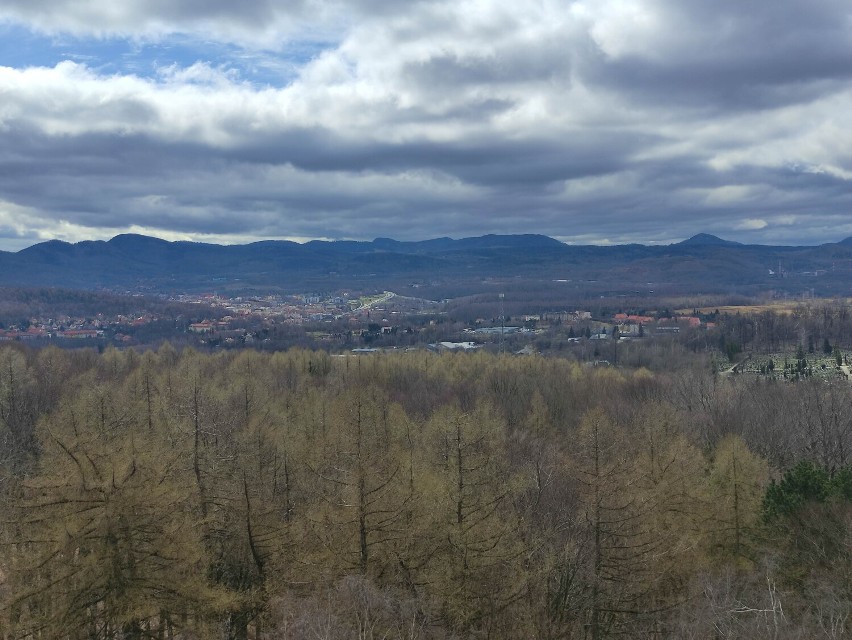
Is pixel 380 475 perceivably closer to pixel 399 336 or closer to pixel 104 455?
pixel 104 455

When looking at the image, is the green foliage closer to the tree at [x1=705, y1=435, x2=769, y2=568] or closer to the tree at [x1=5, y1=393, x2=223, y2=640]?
the tree at [x1=705, y1=435, x2=769, y2=568]

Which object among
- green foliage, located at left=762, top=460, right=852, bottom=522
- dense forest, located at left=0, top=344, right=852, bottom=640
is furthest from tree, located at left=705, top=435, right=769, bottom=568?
green foliage, located at left=762, top=460, right=852, bottom=522

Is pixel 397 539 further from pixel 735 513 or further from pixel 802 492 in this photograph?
pixel 802 492

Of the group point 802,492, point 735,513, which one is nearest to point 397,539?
point 735,513

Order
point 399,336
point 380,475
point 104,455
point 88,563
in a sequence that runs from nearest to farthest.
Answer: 1. point 88,563
2. point 104,455
3. point 380,475
4. point 399,336

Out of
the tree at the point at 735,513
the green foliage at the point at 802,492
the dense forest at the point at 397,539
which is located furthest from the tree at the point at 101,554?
the green foliage at the point at 802,492

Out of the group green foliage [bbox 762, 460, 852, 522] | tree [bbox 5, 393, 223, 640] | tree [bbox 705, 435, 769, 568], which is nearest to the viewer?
tree [bbox 5, 393, 223, 640]

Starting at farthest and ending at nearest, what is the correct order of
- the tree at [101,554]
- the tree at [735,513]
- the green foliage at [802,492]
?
1. the tree at [735,513]
2. the green foliage at [802,492]
3. the tree at [101,554]

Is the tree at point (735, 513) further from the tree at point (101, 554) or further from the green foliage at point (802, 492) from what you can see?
the tree at point (101, 554)

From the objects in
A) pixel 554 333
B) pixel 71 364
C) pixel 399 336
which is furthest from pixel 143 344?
pixel 554 333

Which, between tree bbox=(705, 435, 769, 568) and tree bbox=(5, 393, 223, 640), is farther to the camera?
tree bbox=(705, 435, 769, 568)

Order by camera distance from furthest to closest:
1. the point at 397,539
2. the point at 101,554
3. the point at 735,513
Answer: the point at 735,513
the point at 397,539
the point at 101,554
